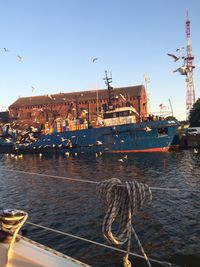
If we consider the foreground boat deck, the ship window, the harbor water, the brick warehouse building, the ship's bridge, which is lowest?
the harbor water

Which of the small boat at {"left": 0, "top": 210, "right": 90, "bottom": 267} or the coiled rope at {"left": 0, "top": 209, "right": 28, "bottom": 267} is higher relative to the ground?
the coiled rope at {"left": 0, "top": 209, "right": 28, "bottom": 267}

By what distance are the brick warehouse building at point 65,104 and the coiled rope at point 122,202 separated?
112m

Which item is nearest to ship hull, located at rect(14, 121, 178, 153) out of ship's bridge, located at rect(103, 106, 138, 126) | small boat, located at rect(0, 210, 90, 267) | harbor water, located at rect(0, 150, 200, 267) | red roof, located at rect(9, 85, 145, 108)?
ship's bridge, located at rect(103, 106, 138, 126)

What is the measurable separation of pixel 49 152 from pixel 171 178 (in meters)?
37.7

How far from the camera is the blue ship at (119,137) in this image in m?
54.3

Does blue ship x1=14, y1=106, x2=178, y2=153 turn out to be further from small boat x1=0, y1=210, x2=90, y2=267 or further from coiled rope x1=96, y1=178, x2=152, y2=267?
small boat x1=0, y1=210, x2=90, y2=267

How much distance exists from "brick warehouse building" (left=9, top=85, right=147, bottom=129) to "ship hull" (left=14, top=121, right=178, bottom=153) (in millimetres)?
59164

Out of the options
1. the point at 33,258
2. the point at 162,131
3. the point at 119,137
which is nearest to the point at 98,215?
the point at 33,258

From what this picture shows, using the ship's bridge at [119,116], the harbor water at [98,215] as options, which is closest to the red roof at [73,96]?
the ship's bridge at [119,116]

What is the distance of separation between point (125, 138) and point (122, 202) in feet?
164

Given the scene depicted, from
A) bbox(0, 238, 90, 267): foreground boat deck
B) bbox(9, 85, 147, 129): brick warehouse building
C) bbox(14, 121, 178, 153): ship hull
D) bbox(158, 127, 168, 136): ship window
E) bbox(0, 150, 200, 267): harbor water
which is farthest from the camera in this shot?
bbox(9, 85, 147, 129): brick warehouse building

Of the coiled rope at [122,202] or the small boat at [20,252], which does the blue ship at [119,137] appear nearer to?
the coiled rope at [122,202]

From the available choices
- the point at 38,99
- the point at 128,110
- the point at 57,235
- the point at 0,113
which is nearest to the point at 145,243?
the point at 57,235

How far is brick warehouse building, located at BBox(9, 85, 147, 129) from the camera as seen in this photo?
397ft
